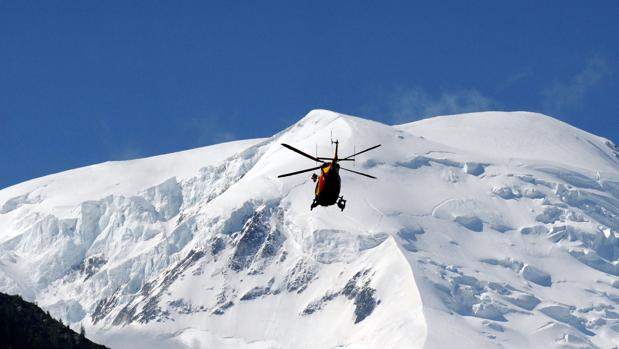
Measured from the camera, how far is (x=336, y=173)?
5886 inches

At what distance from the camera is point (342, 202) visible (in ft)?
533

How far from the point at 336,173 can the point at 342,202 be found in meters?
13.3

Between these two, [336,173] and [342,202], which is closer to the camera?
[336,173]
